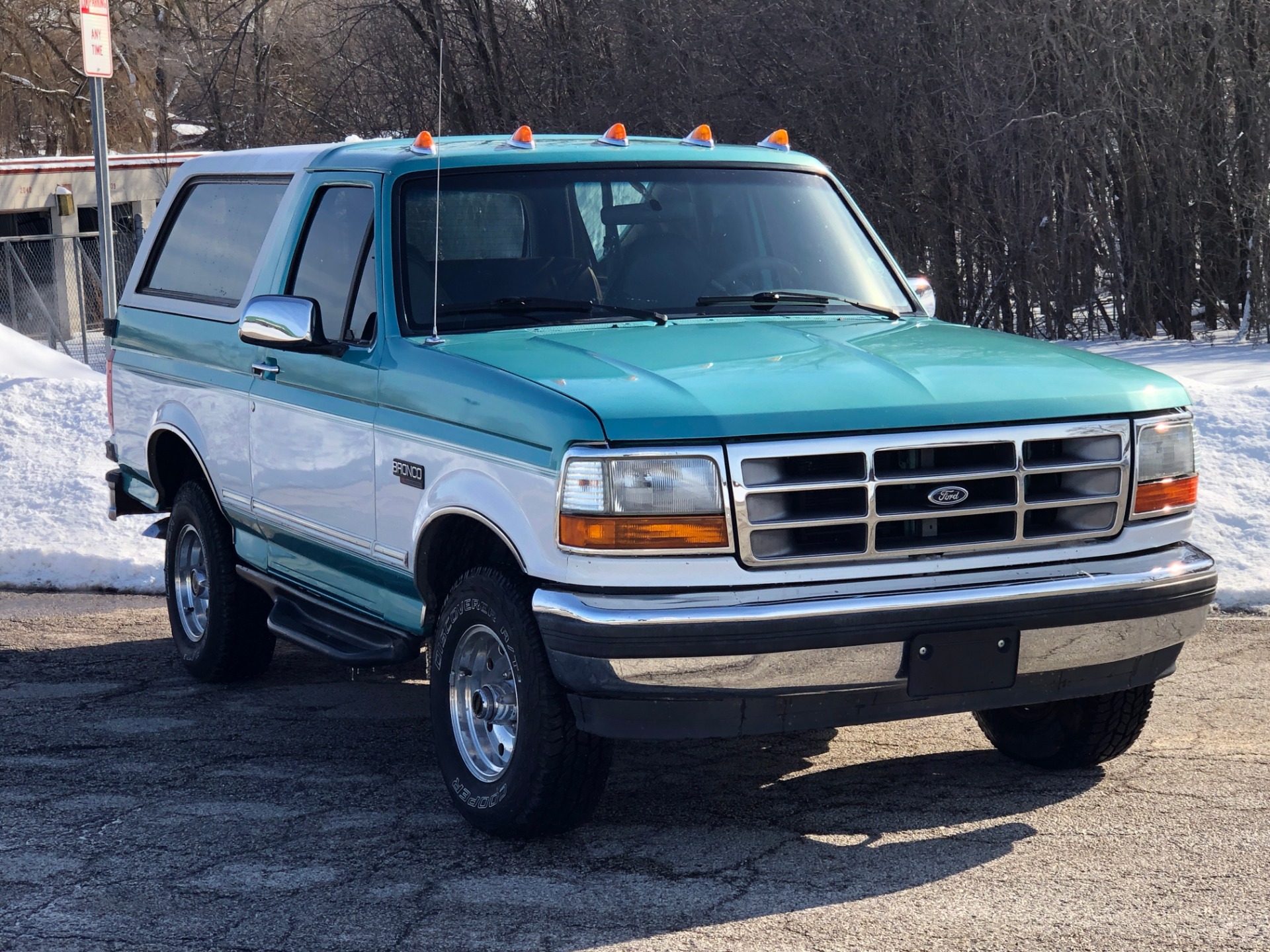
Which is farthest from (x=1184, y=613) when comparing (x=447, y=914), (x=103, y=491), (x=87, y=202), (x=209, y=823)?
(x=87, y=202)

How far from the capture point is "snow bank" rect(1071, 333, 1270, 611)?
8125 mm

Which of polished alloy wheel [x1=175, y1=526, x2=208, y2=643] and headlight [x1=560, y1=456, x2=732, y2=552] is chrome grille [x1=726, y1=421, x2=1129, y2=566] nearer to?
headlight [x1=560, y1=456, x2=732, y2=552]

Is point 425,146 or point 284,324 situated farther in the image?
point 425,146

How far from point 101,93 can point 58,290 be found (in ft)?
50.8

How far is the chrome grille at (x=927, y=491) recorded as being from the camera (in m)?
4.27

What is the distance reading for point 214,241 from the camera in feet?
23.1

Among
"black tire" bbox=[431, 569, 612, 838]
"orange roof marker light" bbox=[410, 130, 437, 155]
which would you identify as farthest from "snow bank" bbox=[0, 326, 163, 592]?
"black tire" bbox=[431, 569, 612, 838]

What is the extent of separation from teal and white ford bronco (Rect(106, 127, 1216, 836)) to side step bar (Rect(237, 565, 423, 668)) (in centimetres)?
2

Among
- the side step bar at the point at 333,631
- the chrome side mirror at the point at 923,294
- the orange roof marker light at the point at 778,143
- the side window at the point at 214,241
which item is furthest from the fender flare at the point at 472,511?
the orange roof marker light at the point at 778,143

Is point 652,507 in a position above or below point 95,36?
below

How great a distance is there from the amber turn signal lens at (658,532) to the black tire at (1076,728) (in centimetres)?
162

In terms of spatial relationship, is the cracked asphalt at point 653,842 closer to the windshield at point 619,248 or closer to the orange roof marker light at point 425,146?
the windshield at point 619,248

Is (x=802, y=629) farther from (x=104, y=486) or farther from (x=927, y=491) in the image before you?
(x=104, y=486)

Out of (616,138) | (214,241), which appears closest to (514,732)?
(616,138)
